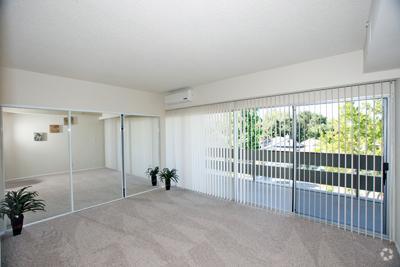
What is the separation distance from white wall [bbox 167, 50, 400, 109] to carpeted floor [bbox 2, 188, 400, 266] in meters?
2.23

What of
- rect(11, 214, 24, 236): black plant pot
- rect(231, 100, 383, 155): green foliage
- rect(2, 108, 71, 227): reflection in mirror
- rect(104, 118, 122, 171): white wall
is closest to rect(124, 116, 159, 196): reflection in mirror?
rect(104, 118, 122, 171): white wall

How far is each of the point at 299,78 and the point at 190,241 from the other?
9.97ft

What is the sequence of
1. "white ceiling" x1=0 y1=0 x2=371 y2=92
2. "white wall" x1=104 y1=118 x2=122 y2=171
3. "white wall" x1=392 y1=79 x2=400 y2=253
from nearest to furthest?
"white ceiling" x1=0 y1=0 x2=371 y2=92 < "white wall" x1=392 y1=79 x2=400 y2=253 < "white wall" x1=104 y1=118 x2=122 y2=171

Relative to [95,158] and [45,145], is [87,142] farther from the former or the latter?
[45,145]

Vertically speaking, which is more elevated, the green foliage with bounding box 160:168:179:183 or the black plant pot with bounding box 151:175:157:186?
the green foliage with bounding box 160:168:179:183

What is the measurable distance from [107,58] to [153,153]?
10.00ft

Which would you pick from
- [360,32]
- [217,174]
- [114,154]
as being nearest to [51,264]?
[114,154]

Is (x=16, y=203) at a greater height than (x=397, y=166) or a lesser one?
lesser

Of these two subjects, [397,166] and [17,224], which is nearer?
[397,166]

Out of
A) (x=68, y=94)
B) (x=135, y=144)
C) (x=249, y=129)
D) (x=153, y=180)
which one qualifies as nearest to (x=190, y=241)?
(x=249, y=129)

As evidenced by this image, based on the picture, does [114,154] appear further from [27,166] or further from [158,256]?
[158,256]

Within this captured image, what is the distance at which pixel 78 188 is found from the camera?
12.8 feet

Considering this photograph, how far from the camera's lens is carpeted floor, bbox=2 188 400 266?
2.18m

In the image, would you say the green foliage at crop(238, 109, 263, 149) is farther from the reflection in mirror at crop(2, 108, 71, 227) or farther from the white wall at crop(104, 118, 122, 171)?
the reflection in mirror at crop(2, 108, 71, 227)
